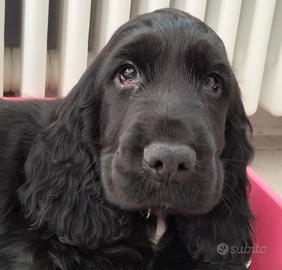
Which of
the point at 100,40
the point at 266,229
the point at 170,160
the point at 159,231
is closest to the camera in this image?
the point at 170,160

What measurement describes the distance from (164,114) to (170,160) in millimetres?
105

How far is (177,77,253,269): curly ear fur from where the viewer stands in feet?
3.95

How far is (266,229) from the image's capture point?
4.98 feet

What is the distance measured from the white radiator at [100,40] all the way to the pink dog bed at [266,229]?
0.48 metres

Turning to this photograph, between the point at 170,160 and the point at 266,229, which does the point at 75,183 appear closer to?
the point at 170,160

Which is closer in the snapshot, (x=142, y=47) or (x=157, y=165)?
(x=157, y=165)

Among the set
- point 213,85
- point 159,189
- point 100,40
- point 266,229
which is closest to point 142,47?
point 213,85

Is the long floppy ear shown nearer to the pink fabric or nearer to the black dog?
the black dog

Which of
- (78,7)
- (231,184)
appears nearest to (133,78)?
(231,184)

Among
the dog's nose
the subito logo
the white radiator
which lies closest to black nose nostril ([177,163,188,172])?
the dog's nose

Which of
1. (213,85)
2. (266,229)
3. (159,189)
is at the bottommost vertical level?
(266,229)

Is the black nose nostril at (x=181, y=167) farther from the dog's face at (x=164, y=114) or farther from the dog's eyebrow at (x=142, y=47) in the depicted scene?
the dog's eyebrow at (x=142, y=47)

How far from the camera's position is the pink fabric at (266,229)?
Result: 147 centimetres

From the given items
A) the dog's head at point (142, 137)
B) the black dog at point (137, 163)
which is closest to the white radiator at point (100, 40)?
the black dog at point (137, 163)
